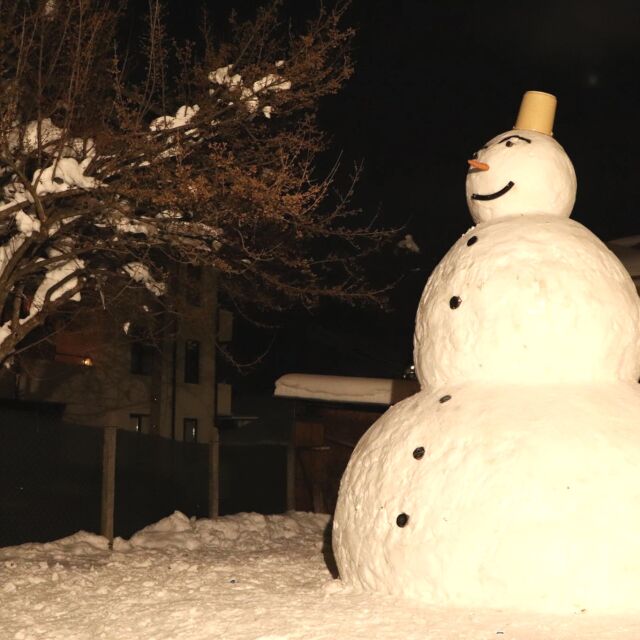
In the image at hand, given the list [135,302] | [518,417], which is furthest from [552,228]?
[135,302]

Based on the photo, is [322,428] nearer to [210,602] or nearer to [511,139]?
[210,602]

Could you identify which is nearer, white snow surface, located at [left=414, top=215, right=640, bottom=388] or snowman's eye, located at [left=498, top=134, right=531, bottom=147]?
white snow surface, located at [left=414, top=215, right=640, bottom=388]

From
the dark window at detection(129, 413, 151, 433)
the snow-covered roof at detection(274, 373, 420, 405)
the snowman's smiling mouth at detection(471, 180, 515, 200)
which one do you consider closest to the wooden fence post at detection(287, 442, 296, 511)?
the snow-covered roof at detection(274, 373, 420, 405)

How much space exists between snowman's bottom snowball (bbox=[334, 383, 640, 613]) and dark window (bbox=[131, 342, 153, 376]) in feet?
61.8

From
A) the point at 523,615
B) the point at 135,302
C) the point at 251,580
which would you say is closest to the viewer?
the point at 523,615

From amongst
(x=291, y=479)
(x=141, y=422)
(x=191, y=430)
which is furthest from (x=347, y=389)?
(x=191, y=430)

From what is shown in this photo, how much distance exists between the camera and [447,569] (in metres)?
6.37

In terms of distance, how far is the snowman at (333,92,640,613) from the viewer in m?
6.12

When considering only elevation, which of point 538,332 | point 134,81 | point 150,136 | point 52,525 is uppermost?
point 134,81

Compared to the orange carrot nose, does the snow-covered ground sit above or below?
below

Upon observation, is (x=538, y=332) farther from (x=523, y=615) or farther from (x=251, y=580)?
(x=251, y=580)

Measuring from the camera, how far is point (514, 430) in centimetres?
650

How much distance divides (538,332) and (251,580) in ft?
11.1

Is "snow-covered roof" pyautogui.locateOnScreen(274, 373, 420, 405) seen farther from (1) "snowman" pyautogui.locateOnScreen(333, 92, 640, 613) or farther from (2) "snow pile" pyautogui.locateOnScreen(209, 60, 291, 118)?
(1) "snowman" pyautogui.locateOnScreen(333, 92, 640, 613)
